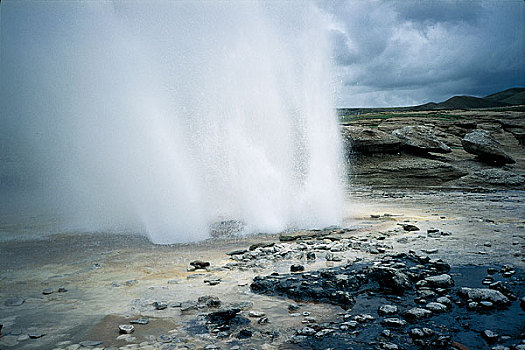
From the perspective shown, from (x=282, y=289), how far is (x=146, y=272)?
3168 millimetres

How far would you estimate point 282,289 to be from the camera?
6.58 meters

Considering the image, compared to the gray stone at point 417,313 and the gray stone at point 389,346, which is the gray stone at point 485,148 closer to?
the gray stone at point 417,313

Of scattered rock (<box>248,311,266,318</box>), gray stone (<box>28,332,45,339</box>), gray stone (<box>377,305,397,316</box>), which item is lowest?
gray stone (<box>377,305,397,316</box>)

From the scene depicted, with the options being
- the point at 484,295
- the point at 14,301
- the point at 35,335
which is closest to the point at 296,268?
the point at 484,295

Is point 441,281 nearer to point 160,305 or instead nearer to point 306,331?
point 306,331

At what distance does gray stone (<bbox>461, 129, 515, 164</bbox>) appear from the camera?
26.3m

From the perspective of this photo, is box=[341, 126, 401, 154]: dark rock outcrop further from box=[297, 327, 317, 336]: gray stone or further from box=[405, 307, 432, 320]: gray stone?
box=[297, 327, 317, 336]: gray stone

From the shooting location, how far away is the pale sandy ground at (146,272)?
5367mm

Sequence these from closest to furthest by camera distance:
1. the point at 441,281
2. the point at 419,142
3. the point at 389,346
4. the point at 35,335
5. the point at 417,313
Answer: the point at 389,346, the point at 35,335, the point at 417,313, the point at 441,281, the point at 419,142

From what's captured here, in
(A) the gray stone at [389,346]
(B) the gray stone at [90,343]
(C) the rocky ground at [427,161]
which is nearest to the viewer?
(A) the gray stone at [389,346]

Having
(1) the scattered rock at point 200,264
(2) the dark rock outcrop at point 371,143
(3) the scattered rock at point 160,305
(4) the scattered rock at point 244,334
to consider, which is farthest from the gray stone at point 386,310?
(2) the dark rock outcrop at point 371,143

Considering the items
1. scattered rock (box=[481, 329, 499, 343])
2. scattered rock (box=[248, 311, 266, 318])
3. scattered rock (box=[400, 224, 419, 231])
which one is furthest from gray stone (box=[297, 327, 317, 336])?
scattered rock (box=[400, 224, 419, 231])

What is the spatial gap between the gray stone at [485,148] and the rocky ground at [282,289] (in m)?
14.7

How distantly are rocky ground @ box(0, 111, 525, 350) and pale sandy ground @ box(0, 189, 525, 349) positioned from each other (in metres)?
0.03
